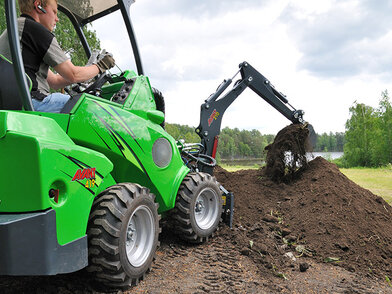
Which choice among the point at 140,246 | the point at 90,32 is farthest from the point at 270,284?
the point at 90,32

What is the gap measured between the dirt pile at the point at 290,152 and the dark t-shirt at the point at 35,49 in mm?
4902

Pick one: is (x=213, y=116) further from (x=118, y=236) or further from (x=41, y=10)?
(x=118, y=236)

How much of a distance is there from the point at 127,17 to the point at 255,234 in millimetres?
3182

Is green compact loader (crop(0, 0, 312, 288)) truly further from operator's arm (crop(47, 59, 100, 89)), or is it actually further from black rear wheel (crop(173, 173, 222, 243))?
operator's arm (crop(47, 59, 100, 89))

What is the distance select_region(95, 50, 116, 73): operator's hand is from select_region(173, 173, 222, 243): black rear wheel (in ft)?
5.08

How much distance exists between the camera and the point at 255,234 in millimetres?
4578

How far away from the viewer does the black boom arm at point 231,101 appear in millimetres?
5824

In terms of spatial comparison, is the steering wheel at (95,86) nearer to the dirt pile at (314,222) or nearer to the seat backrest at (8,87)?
the seat backrest at (8,87)

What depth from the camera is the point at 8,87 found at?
267 centimetres

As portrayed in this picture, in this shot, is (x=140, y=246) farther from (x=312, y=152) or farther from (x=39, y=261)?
(x=312, y=152)

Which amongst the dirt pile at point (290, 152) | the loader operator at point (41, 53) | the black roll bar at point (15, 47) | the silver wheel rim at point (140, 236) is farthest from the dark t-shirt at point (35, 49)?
the dirt pile at point (290, 152)

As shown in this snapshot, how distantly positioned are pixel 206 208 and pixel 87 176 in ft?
7.28

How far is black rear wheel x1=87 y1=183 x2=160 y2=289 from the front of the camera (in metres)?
2.60

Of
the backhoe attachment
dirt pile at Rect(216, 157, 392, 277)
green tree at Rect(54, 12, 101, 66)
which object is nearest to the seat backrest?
dirt pile at Rect(216, 157, 392, 277)
